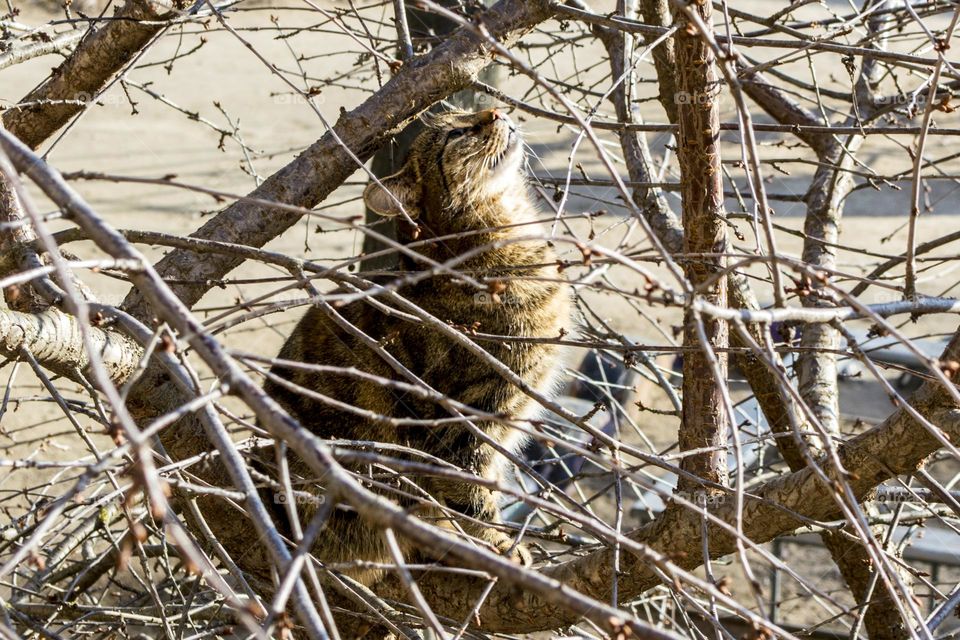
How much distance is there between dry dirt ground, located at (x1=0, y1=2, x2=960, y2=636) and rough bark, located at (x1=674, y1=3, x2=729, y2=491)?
384 centimetres

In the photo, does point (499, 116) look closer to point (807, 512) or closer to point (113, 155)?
point (807, 512)

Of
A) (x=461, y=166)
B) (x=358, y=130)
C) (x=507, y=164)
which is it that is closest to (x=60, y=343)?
(x=358, y=130)

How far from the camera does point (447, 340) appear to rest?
3.48m

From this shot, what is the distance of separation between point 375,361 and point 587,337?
1.15 m

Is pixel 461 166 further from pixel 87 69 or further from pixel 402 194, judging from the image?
pixel 87 69

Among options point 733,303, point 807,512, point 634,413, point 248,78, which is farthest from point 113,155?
point 807,512

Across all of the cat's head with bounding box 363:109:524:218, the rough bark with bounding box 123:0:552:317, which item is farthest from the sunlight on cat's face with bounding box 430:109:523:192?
the rough bark with bounding box 123:0:552:317

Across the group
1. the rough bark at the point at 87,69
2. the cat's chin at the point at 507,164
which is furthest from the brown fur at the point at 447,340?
the rough bark at the point at 87,69

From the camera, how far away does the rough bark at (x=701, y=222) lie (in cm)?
250

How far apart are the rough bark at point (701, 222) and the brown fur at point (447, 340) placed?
0.74 metres

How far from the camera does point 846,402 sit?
756 centimetres

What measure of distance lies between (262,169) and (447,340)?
7.84 m

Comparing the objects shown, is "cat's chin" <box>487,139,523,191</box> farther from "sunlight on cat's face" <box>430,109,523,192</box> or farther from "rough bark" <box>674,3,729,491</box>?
"rough bark" <box>674,3,729,491</box>

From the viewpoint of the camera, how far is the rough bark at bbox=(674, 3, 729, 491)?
2.50m
